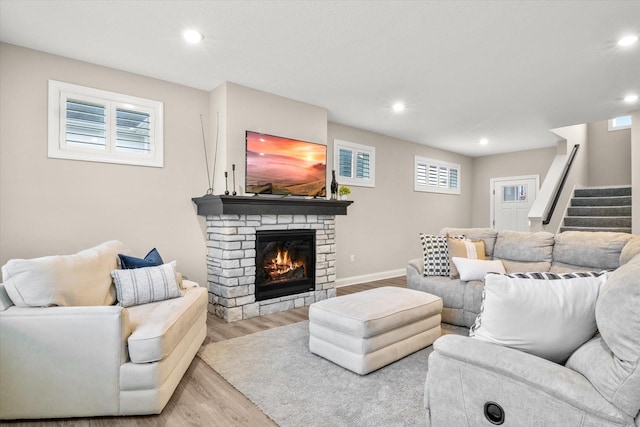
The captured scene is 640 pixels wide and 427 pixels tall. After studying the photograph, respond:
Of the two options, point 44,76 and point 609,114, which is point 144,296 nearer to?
point 44,76

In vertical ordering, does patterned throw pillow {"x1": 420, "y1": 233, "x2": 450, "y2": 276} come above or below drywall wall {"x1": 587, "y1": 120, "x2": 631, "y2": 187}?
below

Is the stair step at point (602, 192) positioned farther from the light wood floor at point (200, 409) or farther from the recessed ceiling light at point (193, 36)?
the light wood floor at point (200, 409)

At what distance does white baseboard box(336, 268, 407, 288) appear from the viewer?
5.65 meters

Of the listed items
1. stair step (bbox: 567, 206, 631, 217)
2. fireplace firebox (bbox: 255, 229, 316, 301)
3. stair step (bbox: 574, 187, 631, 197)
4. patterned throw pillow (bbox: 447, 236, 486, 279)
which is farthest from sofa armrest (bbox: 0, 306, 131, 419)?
stair step (bbox: 574, 187, 631, 197)

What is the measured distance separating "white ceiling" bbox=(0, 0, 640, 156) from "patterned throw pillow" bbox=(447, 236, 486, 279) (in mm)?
1801

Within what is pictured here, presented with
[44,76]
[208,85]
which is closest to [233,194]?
[208,85]

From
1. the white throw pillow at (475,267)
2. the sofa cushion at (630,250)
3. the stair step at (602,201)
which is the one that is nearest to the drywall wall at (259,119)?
the white throw pillow at (475,267)

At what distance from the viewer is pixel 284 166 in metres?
4.35

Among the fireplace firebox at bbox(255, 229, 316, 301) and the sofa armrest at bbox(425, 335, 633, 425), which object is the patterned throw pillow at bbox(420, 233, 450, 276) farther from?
the sofa armrest at bbox(425, 335, 633, 425)

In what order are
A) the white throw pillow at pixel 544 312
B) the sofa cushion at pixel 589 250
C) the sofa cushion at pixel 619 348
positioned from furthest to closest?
the sofa cushion at pixel 589 250, the white throw pillow at pixel 544 312, the sofa cushion at pixel 619 348

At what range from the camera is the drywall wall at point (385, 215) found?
18.9 ft

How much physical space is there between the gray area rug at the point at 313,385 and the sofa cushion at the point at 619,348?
1.06 m

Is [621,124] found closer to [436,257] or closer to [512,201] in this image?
[512,201]

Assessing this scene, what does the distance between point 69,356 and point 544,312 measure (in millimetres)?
2389
